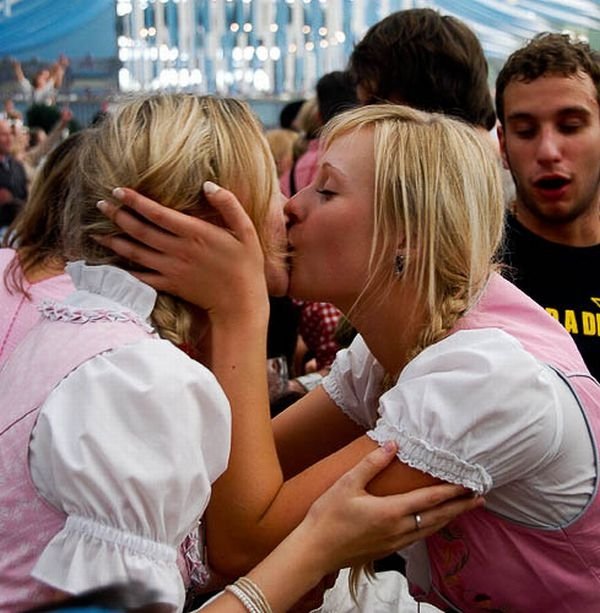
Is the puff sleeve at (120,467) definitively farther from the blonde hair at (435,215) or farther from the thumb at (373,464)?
the blonde hair at (435,215)

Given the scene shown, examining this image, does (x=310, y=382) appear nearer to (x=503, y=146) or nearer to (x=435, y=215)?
(x=503, y=146)

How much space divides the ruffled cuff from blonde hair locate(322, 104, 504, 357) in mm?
509

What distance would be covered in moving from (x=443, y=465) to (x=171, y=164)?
0.49 metres

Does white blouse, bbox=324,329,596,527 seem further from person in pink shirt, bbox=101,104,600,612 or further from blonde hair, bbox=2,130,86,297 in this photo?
blonde hair, bbox=2,130,86,297

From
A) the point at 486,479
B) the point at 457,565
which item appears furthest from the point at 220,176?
the point at 457,565

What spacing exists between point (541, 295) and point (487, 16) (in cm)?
404

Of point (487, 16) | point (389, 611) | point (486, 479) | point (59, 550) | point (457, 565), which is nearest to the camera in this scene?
point (59, 550)

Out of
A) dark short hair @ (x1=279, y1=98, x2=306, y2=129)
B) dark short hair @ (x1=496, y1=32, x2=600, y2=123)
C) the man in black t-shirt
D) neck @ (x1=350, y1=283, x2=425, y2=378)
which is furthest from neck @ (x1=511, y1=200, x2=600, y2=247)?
dark short hair @ (x1=279, y1=98, x2=306, y2=129)

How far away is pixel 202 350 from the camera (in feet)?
4.47

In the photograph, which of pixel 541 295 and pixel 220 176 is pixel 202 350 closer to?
pixel 220 176

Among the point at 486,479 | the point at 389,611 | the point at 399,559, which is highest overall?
the point at 486,479

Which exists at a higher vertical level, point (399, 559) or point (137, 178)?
point (137, 178)

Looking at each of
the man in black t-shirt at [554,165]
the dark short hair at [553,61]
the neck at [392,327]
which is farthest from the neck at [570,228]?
the neck at [392,327]

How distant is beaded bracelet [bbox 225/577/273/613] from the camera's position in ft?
3.58
